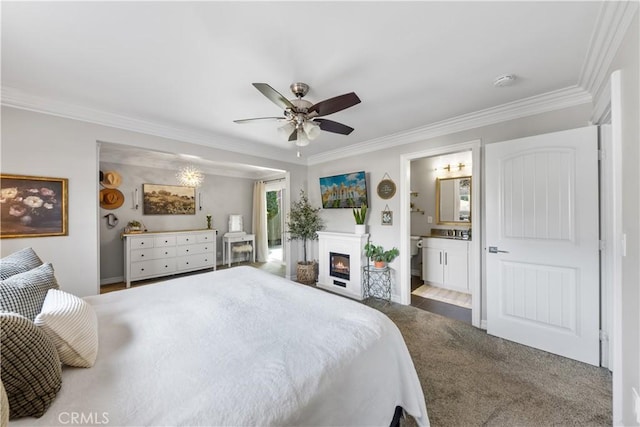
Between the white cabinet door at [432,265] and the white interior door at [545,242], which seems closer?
the white interior door at [545,242]

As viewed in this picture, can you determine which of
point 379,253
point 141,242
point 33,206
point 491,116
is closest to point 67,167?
point 33,206

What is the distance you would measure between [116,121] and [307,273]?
343 centimetres

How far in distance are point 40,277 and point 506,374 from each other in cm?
319

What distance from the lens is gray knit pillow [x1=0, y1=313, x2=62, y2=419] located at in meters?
0.72

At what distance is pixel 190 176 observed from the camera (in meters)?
4.86

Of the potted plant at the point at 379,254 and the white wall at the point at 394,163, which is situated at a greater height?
the white wall at the point at 394,163

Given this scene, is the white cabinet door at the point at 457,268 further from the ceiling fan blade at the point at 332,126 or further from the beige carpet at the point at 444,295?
the ceiling fan blade at the point at 332,126

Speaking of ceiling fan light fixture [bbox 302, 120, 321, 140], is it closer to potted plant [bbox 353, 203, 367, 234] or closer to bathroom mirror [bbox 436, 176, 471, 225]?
potted plant [bbox 353, 203, 367, 234]

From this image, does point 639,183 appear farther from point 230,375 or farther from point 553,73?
point 230,375

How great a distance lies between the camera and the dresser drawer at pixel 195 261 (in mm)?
4895

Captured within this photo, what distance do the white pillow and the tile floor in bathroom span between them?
3341mm

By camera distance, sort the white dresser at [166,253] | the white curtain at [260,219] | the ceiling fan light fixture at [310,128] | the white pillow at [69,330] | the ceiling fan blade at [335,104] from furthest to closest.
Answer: the white curtain at [260,219] → the white dresser at [166,253] → the ceiling fan light fixture at [310,128] → the ceiling fan blade at [335,104] → the white pillow at [69,330]

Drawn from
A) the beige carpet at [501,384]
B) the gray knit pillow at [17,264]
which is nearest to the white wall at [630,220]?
the beige carpet at [501,384]

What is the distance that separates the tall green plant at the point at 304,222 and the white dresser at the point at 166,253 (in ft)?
6.45
